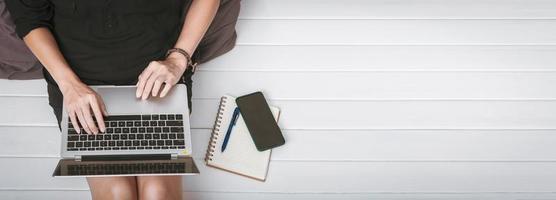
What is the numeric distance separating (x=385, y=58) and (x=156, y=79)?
774 millimetres

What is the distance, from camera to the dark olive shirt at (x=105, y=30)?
45.0 inches

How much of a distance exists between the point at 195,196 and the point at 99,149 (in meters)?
0.45

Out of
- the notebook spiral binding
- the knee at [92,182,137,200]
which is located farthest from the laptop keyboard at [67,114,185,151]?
the notebook spiral binding

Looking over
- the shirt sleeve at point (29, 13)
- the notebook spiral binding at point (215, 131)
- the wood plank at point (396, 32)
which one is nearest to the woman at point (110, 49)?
the shirt sleeve at point (29, 13)

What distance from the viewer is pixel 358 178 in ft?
5.09

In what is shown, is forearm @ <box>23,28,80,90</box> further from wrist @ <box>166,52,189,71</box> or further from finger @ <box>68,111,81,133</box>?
wrist @ <box>166,52,189,71</box>

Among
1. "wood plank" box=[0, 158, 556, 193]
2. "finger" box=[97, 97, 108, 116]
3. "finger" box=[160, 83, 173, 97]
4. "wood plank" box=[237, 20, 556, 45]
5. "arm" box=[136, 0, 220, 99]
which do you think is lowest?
"wood plank" box=[0, 158, 556, 193]

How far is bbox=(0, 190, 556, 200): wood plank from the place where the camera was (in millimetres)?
1500

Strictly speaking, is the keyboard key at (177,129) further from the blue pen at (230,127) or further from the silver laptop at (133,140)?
Answer: the blue pen at (230,127)

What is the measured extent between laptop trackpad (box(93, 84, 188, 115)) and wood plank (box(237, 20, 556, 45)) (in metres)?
0.44

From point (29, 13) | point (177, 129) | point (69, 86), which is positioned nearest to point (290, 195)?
point (177, 129)

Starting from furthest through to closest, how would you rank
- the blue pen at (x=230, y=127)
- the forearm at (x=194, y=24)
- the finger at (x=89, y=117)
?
the blue pen at (x=230, y=127)
the forearm at (x=194, y=24)
the finger at (x=89, y=117)

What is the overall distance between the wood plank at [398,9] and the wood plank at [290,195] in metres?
0.55

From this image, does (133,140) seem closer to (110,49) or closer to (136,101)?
(136,101)
